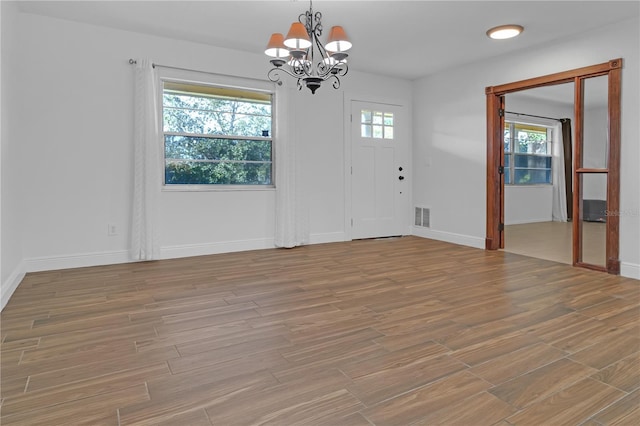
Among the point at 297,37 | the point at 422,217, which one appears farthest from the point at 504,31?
the point at 422,217

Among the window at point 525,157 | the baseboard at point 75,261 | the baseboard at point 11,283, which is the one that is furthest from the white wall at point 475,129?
the baseboard at point 11,283

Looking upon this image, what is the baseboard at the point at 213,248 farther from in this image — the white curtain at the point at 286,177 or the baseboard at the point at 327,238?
the baseboard at the point at 327,238

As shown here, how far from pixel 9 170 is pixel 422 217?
5.35 metres

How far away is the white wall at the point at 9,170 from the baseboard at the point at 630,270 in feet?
17.7

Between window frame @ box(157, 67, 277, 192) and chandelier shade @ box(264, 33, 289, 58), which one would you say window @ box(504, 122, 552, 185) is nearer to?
window frame @ box(157, 67, 277, 192)

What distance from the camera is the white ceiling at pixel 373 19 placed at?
367cm

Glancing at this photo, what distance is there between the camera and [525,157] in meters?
8.49

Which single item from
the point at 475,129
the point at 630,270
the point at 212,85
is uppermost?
the point at 212,85

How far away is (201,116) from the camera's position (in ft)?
16.2

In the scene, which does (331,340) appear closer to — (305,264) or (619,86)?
(305,264)

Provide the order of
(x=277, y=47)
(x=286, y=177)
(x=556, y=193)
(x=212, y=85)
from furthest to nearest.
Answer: (x=556, y=193)
(x=286, y=177)
(x=212, y=85)
(x=277, y=47)

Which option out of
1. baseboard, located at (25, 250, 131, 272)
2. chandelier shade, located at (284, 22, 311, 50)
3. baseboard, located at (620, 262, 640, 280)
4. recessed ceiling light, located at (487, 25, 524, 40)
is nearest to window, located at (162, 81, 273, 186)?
baseboard, located at (25, 250, 131, 272)

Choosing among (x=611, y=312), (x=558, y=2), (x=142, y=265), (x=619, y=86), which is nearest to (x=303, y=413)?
(x=611, y=312)

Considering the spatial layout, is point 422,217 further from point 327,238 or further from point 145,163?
point 145,163
